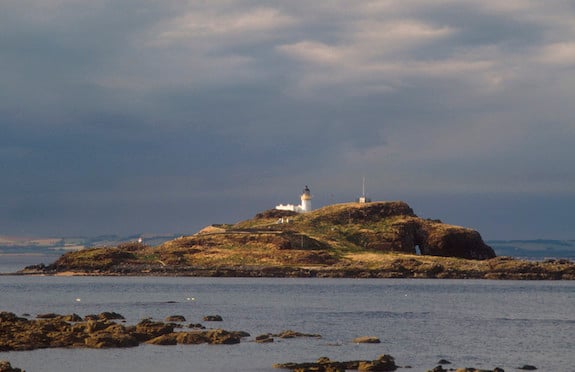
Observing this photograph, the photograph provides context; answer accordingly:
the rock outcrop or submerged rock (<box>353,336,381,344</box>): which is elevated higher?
the rock outcrop

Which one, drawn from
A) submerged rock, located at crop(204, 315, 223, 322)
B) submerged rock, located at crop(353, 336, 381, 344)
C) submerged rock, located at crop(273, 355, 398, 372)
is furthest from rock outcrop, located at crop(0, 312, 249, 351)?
submerged rock, located at crop(204, 315, 223, 322)

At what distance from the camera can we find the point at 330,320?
89.2m

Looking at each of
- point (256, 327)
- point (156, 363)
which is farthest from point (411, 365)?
point (256, 327)

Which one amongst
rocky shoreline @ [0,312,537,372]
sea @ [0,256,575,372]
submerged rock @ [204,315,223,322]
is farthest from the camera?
submerged rock @ [204,315,223,322]

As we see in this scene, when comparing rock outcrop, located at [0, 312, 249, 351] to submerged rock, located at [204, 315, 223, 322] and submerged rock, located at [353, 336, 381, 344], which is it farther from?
submerged rock, located at [204, 315, 223, 322]

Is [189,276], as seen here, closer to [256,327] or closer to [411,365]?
[256,327]

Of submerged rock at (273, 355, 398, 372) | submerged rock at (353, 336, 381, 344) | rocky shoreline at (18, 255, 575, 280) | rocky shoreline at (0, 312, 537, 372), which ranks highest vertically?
rocky shoreline at (18, 255, 575, 280)

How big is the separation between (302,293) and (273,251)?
6139cm

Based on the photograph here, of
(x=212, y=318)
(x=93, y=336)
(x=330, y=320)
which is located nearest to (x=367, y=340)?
(x=93, y=336)

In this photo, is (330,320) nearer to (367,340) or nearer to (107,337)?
(367,340)

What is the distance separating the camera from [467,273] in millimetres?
192625

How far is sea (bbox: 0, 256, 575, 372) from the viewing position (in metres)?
56.6

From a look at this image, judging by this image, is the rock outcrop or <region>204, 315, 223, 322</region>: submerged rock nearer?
the rock outcrop

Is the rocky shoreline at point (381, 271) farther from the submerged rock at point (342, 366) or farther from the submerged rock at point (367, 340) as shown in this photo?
the submerged rock at point (342, 366)
